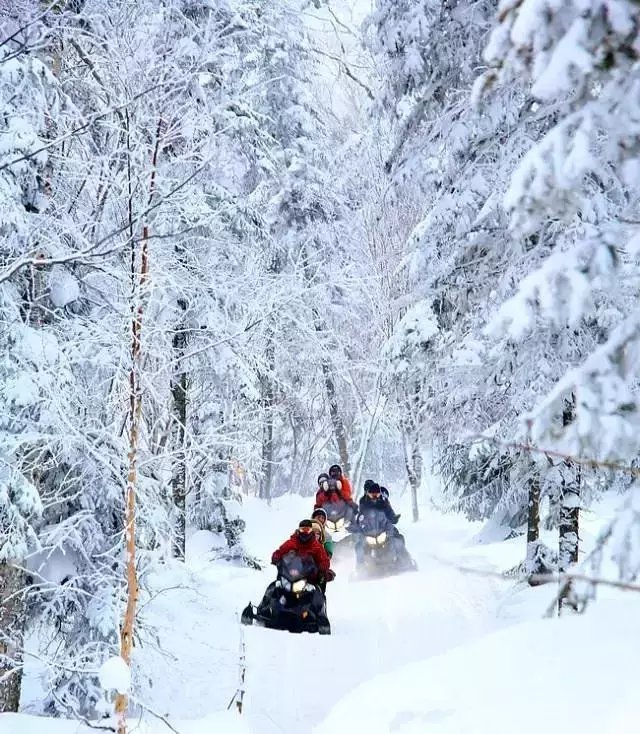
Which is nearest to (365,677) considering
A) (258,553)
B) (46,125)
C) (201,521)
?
(46,125)

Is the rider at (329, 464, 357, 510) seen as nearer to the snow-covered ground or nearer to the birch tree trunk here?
the snow-covered ground

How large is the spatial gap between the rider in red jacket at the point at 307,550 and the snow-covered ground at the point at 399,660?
90 centimetres

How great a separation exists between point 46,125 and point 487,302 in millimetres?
5227

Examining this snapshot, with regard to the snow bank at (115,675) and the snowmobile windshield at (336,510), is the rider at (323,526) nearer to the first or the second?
the snowmobile windshield at (336,510)

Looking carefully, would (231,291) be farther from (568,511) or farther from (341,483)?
(341,483)

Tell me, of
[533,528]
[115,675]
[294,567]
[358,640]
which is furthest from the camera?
[294,567]

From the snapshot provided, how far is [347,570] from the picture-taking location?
1466cm

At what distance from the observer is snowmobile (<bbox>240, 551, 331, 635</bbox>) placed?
10.3 metres

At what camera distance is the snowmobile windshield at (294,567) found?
10.4 m

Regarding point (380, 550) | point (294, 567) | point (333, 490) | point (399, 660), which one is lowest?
point (399, 660)

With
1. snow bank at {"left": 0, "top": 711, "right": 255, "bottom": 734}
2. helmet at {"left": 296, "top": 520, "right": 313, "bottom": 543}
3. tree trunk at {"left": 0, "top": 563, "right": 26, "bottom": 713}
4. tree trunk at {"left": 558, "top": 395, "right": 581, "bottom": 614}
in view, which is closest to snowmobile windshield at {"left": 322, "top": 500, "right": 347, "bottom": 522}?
helmet at {"left": 296, "top": 520, "right": 313, "bottom": 543}

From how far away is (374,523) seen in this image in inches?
540

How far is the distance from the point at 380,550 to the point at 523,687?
9.50 m

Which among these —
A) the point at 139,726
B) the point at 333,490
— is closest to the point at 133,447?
the point at 139,726
